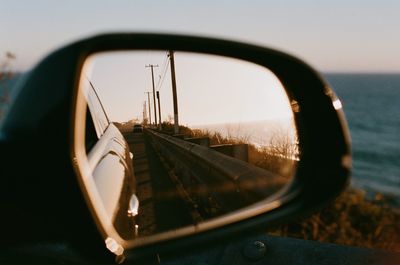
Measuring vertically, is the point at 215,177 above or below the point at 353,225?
above

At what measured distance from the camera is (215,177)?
1884 millimetres

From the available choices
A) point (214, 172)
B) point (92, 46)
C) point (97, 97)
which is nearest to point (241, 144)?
point (214, 172)

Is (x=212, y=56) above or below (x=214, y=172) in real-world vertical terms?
above

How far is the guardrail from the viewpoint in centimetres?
174

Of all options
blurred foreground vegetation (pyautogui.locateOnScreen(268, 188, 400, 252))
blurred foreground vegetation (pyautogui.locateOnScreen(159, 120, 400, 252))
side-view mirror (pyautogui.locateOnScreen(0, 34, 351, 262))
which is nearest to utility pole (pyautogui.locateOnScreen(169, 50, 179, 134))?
side-view mirror (pyautogui.locateOnScreen(0, 34, 351, 262))

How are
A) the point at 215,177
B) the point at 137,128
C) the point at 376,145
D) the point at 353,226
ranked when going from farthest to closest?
the point at 376,145 → the point at 353,226 → the point at 215,177 → the point at 137,128

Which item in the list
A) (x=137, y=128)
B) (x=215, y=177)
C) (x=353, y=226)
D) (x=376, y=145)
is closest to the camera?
(x=137, y=128)

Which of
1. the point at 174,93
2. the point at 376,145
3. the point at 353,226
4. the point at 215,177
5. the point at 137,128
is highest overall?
the point at 174,93

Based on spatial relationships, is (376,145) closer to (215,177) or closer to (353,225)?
(353,225)

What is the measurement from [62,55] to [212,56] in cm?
97

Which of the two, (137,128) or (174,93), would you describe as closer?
(137,128)

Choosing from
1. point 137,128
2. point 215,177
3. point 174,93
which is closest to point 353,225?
point 215,177

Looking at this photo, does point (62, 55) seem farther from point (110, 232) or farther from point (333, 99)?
point (333, 99)

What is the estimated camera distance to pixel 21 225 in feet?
3.72
